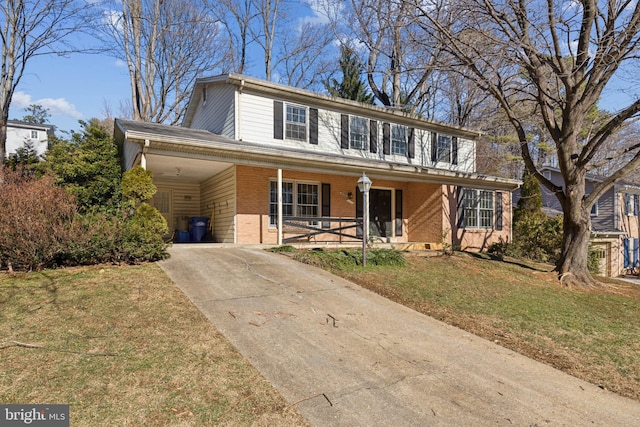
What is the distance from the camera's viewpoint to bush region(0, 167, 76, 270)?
21.4 feet

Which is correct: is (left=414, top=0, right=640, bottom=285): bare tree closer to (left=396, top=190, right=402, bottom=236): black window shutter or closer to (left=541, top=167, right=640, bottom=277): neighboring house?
(left=396, top=190, right=402, bottom=236): black window shutter

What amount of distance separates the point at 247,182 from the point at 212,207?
Result: 272cm

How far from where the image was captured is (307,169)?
11508 millimetres

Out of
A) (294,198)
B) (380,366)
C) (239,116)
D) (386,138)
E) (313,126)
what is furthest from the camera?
(386,138)

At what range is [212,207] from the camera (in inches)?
532

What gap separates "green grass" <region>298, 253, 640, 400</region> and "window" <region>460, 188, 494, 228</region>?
4.47 m

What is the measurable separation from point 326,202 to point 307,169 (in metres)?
2.10

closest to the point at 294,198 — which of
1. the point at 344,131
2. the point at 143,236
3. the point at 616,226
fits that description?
the point at 344,131

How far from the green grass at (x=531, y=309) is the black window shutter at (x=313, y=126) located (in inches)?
227

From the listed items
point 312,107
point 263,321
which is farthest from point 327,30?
point 263,321

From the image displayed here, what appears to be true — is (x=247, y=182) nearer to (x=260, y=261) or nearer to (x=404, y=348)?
(x=260, y=261)

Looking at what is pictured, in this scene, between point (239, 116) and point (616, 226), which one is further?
point (616, 226)

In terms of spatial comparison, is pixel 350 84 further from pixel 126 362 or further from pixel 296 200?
pixel 126 362

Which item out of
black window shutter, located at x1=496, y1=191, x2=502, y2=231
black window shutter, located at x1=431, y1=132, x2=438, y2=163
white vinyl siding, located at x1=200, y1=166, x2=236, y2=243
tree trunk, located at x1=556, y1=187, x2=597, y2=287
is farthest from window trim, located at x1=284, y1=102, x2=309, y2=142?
black window shutter, located at x1=496, y1=191, x2=502, y2=231
